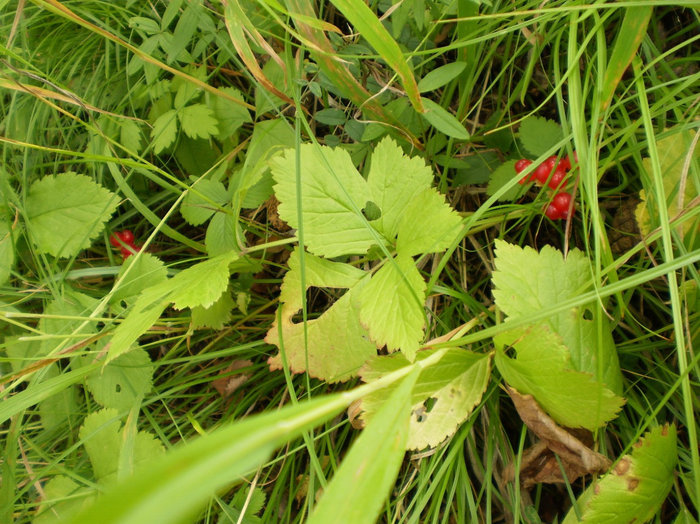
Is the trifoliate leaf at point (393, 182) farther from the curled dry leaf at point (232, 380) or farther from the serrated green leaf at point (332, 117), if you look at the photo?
the curled dry leaf at point (232, 380)

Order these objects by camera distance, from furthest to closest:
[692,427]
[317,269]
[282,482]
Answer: [282,482]
[317,269]
[692,427]

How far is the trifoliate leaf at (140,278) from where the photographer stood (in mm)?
1535

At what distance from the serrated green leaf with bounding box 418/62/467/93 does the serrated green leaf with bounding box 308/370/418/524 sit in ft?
2.94

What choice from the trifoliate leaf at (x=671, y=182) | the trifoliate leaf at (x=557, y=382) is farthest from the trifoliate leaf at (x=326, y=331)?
the trifoliate leaf at (x=671, y=182)

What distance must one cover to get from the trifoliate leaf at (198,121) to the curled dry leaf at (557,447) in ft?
3.98

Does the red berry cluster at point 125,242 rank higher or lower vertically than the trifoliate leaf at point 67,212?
lower

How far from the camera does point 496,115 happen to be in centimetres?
149

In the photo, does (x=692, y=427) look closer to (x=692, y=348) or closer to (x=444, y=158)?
(x=692, y=348)

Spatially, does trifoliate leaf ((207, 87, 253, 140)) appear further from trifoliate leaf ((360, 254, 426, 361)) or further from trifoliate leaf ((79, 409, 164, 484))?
trifoliate leaf ((79, 409, 164, 484))

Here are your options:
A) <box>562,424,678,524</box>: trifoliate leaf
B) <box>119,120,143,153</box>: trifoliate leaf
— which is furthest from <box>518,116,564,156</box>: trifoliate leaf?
<box>119,120,143,153</box>: trifoliate leaf

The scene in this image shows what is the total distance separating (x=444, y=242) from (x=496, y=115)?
584 millimetres

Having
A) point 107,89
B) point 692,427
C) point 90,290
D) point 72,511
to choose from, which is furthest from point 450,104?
point 72,511

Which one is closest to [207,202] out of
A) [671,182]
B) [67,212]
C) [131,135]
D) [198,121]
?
[198,121]

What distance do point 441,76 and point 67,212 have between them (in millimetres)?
1318
